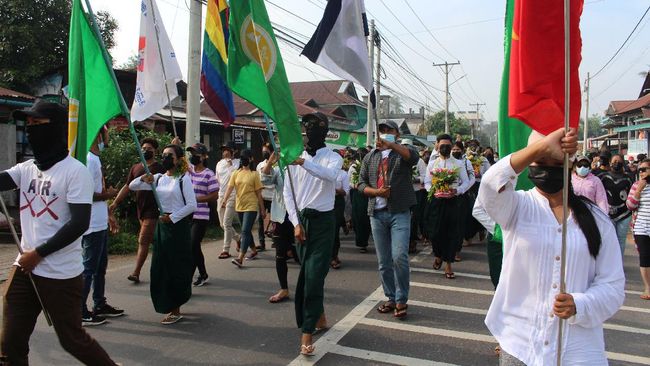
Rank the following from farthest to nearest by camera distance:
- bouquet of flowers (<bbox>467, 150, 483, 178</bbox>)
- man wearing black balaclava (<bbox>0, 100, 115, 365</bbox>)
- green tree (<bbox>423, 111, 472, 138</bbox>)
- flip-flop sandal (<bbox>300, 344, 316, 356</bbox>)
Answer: green tree (<bbox>423, 111, 472, 138</bbox>) → bouquet of flowers (<bbox>467, 150, 483, 178</bbox>) → flip-flop sandal (<bbox>300, 344, 316, 356</bbox>) → man wearing black balaclava (<bbox>0, 100, 115, 365</bbox>)

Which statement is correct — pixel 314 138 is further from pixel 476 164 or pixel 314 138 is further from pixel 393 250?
pixel 476 164

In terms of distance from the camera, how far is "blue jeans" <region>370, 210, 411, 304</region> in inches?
211

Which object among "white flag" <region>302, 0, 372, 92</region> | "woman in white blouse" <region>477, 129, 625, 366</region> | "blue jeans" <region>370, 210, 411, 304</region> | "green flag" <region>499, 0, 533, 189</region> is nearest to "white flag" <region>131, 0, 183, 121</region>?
"white flag" <region>302, 0, 372, 92</region>

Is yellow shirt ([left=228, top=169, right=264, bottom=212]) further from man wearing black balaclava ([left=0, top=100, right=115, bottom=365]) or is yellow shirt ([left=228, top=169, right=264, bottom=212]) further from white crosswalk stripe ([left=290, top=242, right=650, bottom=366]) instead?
man wearing black balaclava ([left=0, top=100, right=115, bottom=365])

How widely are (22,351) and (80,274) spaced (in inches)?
22.0

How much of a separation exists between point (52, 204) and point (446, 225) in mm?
5605

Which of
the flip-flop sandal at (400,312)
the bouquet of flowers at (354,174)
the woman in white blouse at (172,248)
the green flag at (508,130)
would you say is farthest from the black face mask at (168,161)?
the bouquet of flowers at (354,174)

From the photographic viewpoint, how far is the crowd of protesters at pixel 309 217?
231 centimetres

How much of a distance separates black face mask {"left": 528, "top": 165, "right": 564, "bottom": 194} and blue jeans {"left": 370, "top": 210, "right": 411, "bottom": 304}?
10.2ft

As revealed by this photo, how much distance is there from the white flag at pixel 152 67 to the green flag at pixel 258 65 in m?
2.58

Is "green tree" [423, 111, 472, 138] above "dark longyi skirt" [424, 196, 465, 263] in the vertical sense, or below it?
above

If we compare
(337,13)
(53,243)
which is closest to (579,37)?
(337,13)

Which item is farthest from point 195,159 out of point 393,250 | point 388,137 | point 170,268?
point 393,250

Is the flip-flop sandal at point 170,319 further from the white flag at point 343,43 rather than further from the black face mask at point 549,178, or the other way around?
the black face mask at point 549,178
